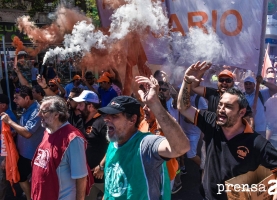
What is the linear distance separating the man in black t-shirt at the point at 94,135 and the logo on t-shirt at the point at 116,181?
0.94 m

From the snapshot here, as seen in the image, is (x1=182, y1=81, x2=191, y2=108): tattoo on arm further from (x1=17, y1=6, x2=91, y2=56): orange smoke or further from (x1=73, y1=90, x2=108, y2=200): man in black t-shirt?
(x1=17, y1=6, x2=91, y2=56): orange smoke

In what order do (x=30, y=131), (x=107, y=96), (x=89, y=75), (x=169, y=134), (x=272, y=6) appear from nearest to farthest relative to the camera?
1. (x=169, y=134)
2. (x=30, y=131)
3. (x=107, y=96)
4. (x=272, y=6)
5. (x=89, y=75)

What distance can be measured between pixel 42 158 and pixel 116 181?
798 millimetres

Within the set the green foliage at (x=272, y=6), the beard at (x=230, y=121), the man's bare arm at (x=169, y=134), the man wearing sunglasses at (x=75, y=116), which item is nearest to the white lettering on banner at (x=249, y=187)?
the beard at (x=230, y=121)

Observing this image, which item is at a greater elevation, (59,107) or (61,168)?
(59,107)

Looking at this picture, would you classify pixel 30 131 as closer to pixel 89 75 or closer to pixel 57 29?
pixel 57 29

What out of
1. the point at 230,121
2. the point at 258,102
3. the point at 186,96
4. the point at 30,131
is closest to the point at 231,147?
the point at 230,121

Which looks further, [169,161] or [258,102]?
[258,102]

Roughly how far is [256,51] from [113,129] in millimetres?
2734

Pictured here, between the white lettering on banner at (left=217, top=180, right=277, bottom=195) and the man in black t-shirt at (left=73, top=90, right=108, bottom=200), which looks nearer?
the white lettering on banner at (left=217, top=180, right=277, bottom=195)

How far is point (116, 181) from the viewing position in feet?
7.41

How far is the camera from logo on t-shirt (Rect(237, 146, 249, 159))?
2484 millimetres

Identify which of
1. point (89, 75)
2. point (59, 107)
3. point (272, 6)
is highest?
point (272, 6)

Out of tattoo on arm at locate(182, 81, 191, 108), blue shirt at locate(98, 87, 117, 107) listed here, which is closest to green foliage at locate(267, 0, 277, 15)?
blue shirt at locate(98, 87, 117, 107)
